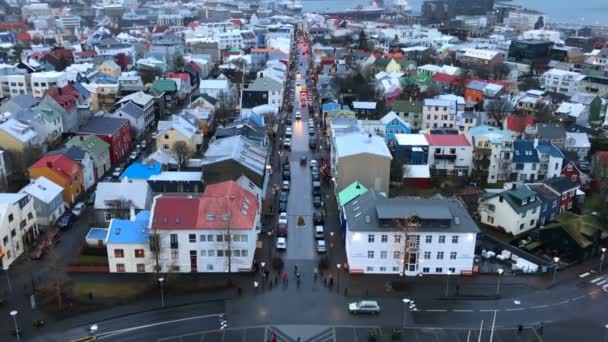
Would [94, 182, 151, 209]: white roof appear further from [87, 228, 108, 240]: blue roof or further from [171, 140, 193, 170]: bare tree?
[171, 140, 193, 170]: bare tree

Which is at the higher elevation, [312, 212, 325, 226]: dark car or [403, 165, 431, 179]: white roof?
[403, 165, 431, 179]: white roof

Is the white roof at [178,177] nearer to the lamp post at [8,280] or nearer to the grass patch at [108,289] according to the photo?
the grass patch at [108,289]

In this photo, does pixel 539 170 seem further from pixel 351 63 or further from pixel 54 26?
pixel 54 26

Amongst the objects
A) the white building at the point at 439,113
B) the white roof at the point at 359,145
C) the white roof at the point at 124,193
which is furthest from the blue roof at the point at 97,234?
the white building at the point at 439,113

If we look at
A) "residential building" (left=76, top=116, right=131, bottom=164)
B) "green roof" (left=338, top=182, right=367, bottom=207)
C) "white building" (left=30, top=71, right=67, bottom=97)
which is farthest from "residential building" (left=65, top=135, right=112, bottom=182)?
"white building" (left=30, top=71, right=67, bottom=97)

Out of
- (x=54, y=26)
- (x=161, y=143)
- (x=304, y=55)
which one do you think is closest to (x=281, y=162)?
Result: (x=161, y=143)

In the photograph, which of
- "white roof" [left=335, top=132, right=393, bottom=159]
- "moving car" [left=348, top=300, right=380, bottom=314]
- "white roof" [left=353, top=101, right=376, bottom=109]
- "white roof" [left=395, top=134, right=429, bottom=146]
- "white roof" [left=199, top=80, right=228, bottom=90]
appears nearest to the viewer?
"moving car" [left=348, top=300, right=380, bottom=314]

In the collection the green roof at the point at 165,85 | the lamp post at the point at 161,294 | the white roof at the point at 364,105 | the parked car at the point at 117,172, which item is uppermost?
the green roof at the point at 165,85
